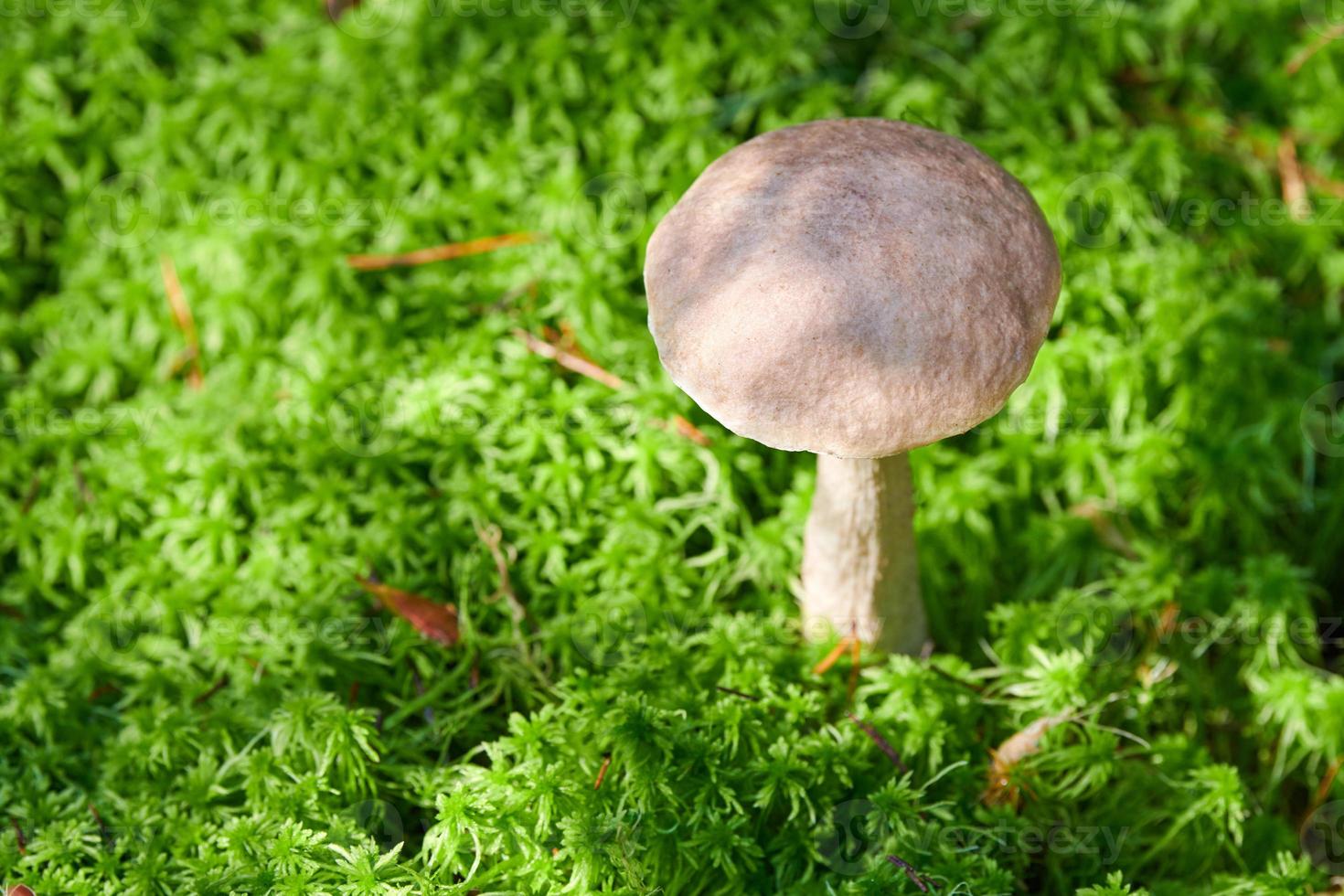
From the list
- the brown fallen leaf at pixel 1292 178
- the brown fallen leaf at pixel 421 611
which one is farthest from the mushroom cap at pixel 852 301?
the brown fallen leaf at pixel 1292 178

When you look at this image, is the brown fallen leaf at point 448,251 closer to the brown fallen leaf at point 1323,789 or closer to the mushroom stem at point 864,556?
the mushroom stem at point 864,556

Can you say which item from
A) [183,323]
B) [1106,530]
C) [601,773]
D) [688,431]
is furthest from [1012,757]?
[183,323]

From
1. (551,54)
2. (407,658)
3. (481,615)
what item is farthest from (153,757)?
(551,54)

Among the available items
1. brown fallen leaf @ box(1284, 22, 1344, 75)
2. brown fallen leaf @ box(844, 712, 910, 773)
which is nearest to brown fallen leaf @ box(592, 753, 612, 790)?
brown fallen leaf @ box(844, 712, 910, 773)

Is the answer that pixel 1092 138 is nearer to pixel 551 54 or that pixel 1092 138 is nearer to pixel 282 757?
pixel 551 54

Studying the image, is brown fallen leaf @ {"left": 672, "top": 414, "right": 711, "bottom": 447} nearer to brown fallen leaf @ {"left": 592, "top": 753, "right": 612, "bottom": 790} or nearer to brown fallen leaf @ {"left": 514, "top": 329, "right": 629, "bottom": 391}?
brown fallen leaf @ {"left": 514, "top": 329, "right": 629, "bottom": 391}
